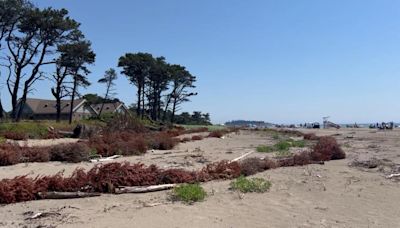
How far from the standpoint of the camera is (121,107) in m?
82.4

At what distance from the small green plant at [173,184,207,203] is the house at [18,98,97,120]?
7461cm

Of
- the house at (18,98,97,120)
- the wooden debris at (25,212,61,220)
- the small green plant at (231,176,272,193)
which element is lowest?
the wooden debris at (25,212,61,220)

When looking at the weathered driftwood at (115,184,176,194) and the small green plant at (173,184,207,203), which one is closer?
the small green plant at (173,184,207,203)

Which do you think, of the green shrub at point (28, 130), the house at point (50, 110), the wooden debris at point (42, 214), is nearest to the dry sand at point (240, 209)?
the wooden debris at point (42, 214)

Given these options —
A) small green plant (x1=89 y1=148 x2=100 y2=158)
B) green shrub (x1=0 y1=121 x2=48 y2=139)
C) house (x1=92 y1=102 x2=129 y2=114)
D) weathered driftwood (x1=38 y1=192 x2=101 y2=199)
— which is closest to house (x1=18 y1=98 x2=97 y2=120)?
house (x1=92 y1=102 x2=129 y2=114)

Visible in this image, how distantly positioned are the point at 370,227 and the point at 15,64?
44.8 meters

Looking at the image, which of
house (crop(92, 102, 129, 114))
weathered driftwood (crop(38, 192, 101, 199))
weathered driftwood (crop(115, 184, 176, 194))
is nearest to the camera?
weathered driftwood (crop(38, 192, 101, 199))

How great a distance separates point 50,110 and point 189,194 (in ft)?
281

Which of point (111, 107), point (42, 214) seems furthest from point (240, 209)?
point (111, 107)

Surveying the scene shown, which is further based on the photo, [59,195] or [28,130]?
[28,130]

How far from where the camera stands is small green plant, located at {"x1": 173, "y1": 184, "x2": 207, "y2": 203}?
9334mm

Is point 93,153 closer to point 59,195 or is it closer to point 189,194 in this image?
point 59,195

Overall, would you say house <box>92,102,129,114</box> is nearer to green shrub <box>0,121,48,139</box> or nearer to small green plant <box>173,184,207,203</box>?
green shrub <box>0,121,48,139</box>

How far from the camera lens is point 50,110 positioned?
89.6 metres
